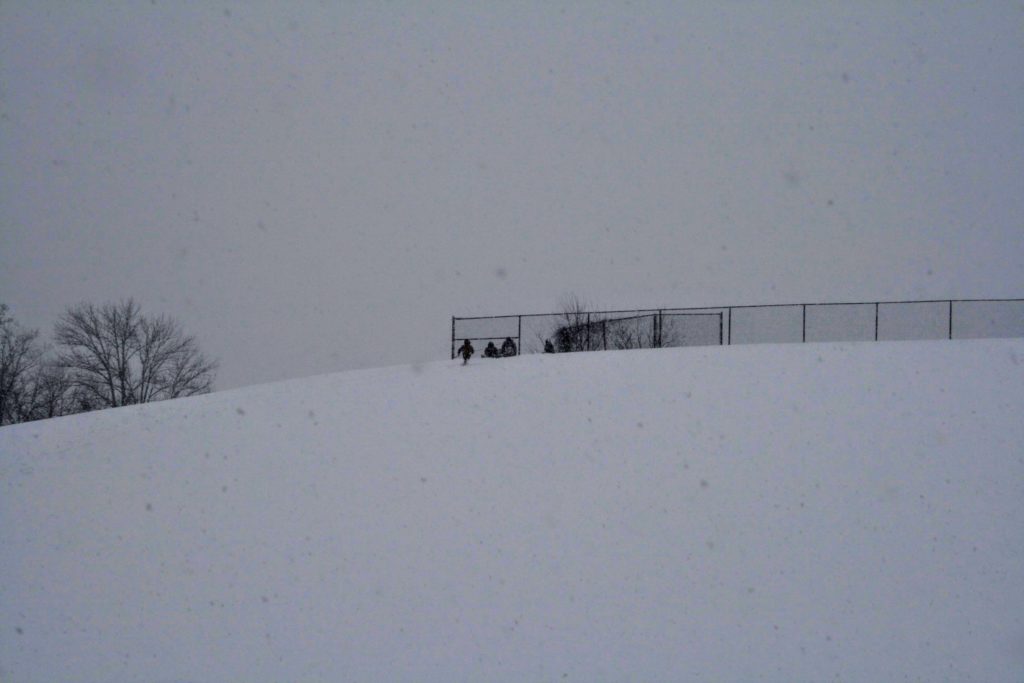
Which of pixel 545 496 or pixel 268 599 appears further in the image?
pixel 545 496

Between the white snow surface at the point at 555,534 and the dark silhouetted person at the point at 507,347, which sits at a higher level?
the dark silhouetted person at the point at 507,347

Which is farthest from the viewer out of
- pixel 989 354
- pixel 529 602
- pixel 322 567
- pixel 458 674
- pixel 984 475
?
A: pixel 989 354

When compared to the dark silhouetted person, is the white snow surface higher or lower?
lower

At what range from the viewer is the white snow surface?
39.2 ft

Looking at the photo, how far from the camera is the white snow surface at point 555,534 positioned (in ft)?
39.2

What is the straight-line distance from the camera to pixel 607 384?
21.0 meters

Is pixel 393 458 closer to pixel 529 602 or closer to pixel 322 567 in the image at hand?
pixel 322 567

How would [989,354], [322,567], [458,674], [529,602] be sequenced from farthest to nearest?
1. [989,354]
2. [322,567]
3. [529,602]
4. [458,674]

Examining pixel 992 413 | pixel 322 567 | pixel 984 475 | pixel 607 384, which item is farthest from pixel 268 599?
pixel 992 413

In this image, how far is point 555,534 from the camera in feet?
47.9

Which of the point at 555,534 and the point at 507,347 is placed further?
the point at 507,347

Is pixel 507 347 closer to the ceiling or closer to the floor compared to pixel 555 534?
closer to the ceiling

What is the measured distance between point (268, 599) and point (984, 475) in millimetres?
14341

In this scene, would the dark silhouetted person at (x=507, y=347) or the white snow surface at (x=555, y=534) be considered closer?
the white snow surface at (x=555, y=534)
